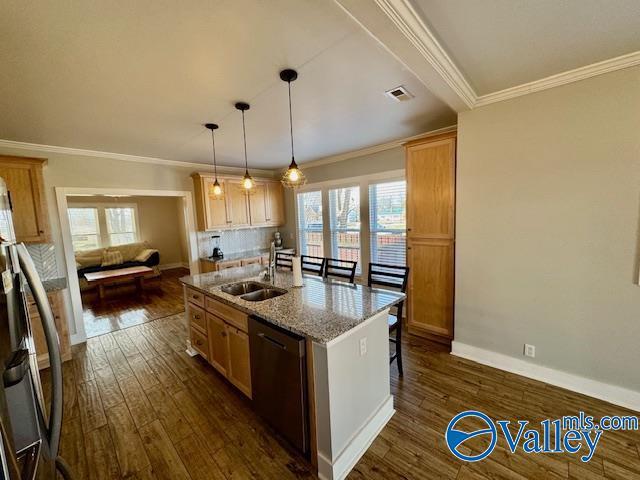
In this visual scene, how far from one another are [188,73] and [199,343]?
8.21 feet

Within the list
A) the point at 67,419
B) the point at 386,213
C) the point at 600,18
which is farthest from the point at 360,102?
the point at 67,419

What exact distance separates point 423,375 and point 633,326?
1.58 meters

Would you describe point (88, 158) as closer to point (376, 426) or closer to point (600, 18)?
point (376, 426)

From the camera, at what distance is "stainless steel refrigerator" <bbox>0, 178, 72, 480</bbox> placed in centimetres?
61

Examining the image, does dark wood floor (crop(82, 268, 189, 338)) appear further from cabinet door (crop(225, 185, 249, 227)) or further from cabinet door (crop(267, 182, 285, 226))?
cabinet door (crop(267, 182, 285, 226))

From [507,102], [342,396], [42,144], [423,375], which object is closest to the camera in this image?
[342,396]

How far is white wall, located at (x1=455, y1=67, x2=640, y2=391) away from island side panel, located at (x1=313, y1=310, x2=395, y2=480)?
137 cm

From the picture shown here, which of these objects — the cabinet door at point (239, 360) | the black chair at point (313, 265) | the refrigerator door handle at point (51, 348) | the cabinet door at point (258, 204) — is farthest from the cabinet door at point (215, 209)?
the refrigerator door handle at point (51, 348)

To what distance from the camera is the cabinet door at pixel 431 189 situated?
2715 millimetres

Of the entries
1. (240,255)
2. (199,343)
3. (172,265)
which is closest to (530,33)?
(199,343)

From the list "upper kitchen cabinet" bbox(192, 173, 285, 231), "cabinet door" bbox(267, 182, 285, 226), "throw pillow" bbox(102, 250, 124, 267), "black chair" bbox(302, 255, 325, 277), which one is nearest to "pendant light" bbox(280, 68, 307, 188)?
"black chair" bbox(302, 255, 325, 277)

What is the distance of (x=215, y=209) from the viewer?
4.55m

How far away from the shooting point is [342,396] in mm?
1532

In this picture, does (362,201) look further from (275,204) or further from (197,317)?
(197,317)
